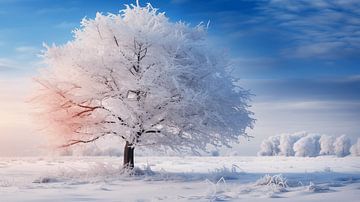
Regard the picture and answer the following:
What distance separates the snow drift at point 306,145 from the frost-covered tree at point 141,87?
88626mm

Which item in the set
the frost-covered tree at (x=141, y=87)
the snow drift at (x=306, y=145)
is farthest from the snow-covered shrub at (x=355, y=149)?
the frost-covered tree at (x=141, y=87)

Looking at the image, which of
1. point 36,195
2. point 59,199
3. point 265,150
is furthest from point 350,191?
point 265,150

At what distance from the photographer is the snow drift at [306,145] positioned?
112 metres

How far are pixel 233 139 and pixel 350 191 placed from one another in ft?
32.6

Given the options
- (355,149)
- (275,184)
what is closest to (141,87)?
(275,184)

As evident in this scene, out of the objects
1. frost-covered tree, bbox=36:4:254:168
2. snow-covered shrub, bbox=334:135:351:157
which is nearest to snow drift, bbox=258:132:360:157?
snow-covered shrub, bbox=334:135:351:157

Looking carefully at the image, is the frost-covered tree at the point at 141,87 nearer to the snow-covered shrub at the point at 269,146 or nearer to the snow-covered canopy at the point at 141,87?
the snow-covered canopy at the point at 141,87

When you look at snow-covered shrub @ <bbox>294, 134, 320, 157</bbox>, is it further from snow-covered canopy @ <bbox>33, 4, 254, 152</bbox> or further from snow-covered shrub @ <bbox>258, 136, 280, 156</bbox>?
snow-covered canopy @ <bbox>33, 4, 254, 152</bbox>

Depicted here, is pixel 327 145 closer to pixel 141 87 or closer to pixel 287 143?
pixel 287 143

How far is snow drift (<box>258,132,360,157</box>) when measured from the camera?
4390 inches

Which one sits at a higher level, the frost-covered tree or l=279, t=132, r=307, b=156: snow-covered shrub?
l=279, t=132, r=307, b=156: snow-covered shrub

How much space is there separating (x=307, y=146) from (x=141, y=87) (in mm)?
97336

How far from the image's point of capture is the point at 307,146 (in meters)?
114

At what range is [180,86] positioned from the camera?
22.4 meters
